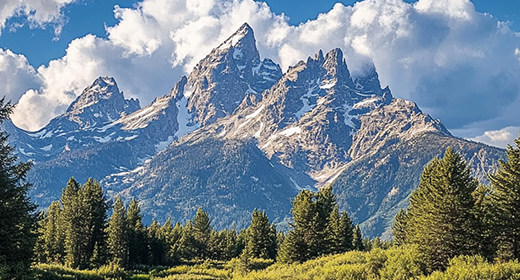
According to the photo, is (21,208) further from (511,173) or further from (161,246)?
(161,246)

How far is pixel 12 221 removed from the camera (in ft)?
107

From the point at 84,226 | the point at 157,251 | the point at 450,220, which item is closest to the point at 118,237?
the point at 84,226

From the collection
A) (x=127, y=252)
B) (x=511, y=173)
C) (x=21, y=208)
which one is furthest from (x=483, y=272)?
(x=127, y=252)

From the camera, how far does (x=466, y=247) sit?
41.8 meters

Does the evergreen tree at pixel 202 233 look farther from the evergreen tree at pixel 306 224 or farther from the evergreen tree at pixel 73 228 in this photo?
the evergreen tree at pixel 73 228

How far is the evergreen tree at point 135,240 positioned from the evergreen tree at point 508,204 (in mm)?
57963

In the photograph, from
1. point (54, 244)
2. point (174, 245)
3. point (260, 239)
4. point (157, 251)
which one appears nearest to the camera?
point (54, 244)

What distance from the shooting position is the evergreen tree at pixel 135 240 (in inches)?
3162

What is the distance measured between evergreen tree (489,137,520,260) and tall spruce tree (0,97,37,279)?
4197 cm

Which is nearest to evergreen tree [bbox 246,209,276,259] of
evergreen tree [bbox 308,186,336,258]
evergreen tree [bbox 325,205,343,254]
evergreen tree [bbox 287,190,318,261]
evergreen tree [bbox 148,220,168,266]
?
evergreen tree [bbox 325,205,343,254]

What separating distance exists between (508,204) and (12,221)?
44.2 meters

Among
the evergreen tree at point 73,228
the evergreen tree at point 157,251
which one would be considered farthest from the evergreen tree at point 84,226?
the evergreen tree at point 157,251

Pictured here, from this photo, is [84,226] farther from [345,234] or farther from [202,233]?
[202,233]

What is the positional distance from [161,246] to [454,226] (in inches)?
2527
